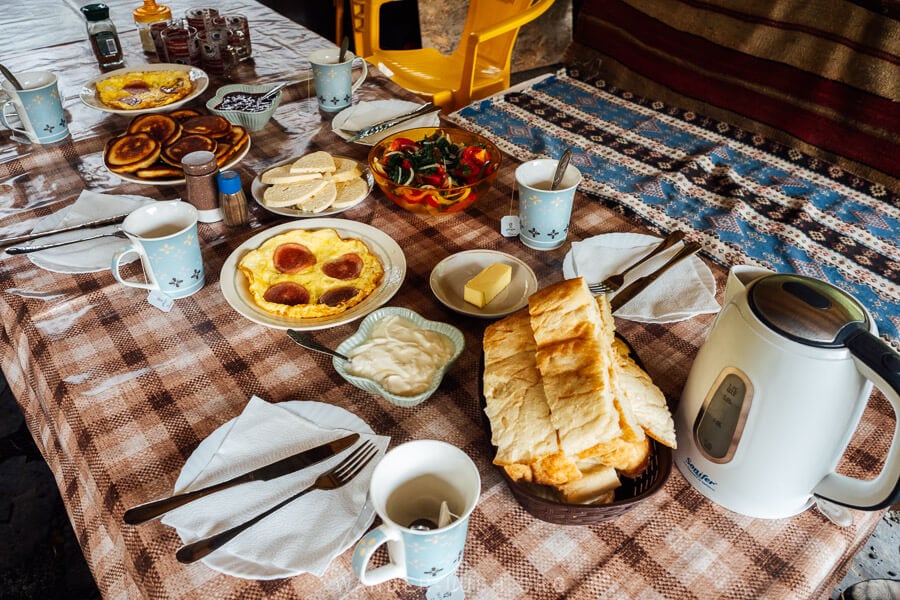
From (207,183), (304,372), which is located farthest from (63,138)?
(304,372)

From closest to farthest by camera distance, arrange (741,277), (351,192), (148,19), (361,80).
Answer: (741,277) < (351,192) < (361,80) < (148,19)

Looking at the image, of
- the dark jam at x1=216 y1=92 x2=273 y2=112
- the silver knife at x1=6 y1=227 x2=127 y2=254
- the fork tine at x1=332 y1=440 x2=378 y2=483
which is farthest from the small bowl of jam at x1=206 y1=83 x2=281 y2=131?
the fork tine at x1=332 y1=440 x2=378 y2=483

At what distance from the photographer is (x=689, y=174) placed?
191 centimetres

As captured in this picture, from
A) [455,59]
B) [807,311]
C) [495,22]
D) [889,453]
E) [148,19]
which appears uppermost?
[807,311]

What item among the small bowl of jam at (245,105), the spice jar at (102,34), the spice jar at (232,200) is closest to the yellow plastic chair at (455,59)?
the small bowl of jam at (245,105)

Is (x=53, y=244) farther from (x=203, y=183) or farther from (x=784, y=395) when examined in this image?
(x=784, y=395)

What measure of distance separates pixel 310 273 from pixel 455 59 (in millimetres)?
2080

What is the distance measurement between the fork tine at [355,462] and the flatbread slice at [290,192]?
0.66m

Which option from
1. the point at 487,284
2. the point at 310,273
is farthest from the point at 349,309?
the point at 487,284

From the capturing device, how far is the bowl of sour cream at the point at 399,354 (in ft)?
3.00

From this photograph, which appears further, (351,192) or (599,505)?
(351,192)

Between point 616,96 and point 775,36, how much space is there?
57 cm

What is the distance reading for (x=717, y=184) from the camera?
1.91 meters

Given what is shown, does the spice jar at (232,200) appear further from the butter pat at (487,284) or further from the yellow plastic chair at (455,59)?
the yellow plastic chair at (455,59)
